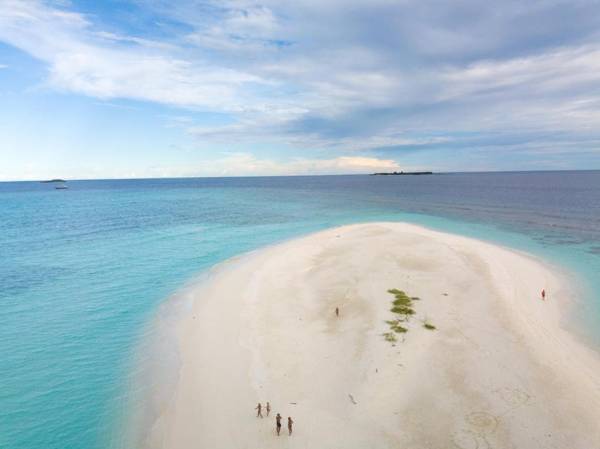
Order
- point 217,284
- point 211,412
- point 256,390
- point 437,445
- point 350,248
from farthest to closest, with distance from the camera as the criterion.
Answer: point 350,248 → point 217,284 → point 256,390 → point 211,412 → point 437,445

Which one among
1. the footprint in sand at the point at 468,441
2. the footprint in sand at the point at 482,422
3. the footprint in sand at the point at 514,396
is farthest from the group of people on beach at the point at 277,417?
the footprint in sand at the point at 514,396

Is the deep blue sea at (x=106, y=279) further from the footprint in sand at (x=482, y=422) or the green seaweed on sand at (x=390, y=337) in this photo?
the footprint in sand at (x=482, y=422)

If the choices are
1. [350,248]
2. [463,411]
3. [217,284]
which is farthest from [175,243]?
[463,411]

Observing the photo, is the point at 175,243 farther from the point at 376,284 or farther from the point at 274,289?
the point at 376,284

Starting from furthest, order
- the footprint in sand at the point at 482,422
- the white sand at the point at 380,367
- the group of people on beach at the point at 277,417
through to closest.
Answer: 1. the white sand at the point at 380,367
2. the footprint in sand at the point at 482,422
3. the group of people on beach at the point at 277,417

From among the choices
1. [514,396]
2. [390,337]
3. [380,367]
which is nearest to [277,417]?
[380,367]

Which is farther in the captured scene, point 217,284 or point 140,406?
point 217,284

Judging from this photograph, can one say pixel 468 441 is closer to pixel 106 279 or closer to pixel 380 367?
pixel 380 367

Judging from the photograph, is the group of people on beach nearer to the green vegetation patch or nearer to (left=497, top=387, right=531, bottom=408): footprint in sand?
the green vegetation patch
